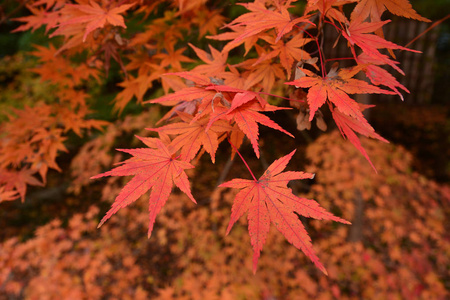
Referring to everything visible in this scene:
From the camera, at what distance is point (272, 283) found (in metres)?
2.89

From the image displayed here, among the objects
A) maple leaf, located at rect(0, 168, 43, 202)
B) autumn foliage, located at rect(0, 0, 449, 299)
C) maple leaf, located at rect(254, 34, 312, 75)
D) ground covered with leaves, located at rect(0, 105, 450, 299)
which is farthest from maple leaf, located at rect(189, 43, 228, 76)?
ground covered with leaves, located at rect(0, 105, 450, 299)

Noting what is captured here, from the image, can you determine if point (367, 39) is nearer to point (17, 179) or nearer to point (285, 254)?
point (17, 179)

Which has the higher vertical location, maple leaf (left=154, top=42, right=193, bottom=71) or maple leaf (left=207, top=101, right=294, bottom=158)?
maple leaf (left=207, top=101, right=294, bottom=158)

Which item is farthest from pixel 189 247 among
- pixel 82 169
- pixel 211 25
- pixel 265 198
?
pixel 265 198

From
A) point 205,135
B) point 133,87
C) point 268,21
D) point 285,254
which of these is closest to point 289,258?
point 285,254

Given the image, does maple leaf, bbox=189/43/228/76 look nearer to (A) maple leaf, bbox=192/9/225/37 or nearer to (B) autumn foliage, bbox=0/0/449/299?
(B) autumn foliage, bbox=0/0/449/299

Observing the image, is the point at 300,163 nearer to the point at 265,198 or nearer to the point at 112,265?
the point at 112,265

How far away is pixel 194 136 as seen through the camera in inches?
31.1

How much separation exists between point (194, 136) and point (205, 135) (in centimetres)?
3

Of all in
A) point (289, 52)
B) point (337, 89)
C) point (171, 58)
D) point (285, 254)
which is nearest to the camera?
point (337, 89)

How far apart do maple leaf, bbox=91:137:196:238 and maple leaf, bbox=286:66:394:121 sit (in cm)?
36

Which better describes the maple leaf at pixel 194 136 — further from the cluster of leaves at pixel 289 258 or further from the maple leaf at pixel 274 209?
the cluster of leaves at pixel 289 258

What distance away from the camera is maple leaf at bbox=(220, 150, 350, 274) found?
65 cm

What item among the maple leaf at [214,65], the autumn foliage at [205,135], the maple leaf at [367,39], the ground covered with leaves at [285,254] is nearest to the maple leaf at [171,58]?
the autumn foliage at [205,135]
